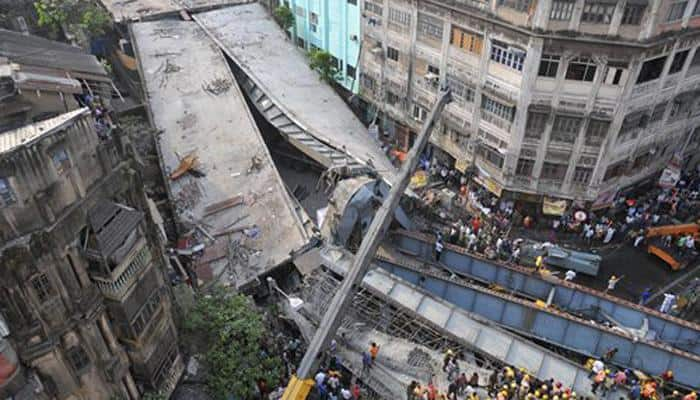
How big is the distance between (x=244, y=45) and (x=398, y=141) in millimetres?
17047

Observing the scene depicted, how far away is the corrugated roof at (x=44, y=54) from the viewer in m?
18.3

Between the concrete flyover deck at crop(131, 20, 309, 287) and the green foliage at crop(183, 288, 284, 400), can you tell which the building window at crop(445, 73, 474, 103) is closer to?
the concrete flyover deck at crop(131, 20, 309, 287)

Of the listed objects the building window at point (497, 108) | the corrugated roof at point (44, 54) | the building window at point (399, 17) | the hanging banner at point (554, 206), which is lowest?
the hanging banner at point (554, 206)

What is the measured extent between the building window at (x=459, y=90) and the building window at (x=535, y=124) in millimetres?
4149

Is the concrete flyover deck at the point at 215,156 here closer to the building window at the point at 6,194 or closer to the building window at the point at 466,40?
the building window at the point at 6,194

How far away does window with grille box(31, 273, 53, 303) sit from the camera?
12695 mm

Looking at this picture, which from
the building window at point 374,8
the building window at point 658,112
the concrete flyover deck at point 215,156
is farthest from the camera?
the building window at point 374,8

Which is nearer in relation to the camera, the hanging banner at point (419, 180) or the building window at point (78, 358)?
the building window at point (78, 358)

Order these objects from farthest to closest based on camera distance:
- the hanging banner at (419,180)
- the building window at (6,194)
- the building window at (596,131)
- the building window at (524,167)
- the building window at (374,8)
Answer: the building window at (374,8), the hanging banner at (419,180), the building window at (524,167), the building window at (596,131), the building window at (6,194)

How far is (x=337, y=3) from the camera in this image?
130ft

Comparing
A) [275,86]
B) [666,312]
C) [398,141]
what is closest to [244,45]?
[275,86]

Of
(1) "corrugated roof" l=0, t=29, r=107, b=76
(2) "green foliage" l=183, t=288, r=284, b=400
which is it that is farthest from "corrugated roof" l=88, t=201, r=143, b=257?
(1) "corrugated roof" l=0, t=29, r=107, b=76

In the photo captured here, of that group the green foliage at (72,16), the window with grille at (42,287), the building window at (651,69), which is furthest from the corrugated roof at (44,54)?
the building window at (651,69)

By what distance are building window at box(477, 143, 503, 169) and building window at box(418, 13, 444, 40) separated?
7.58 meters
